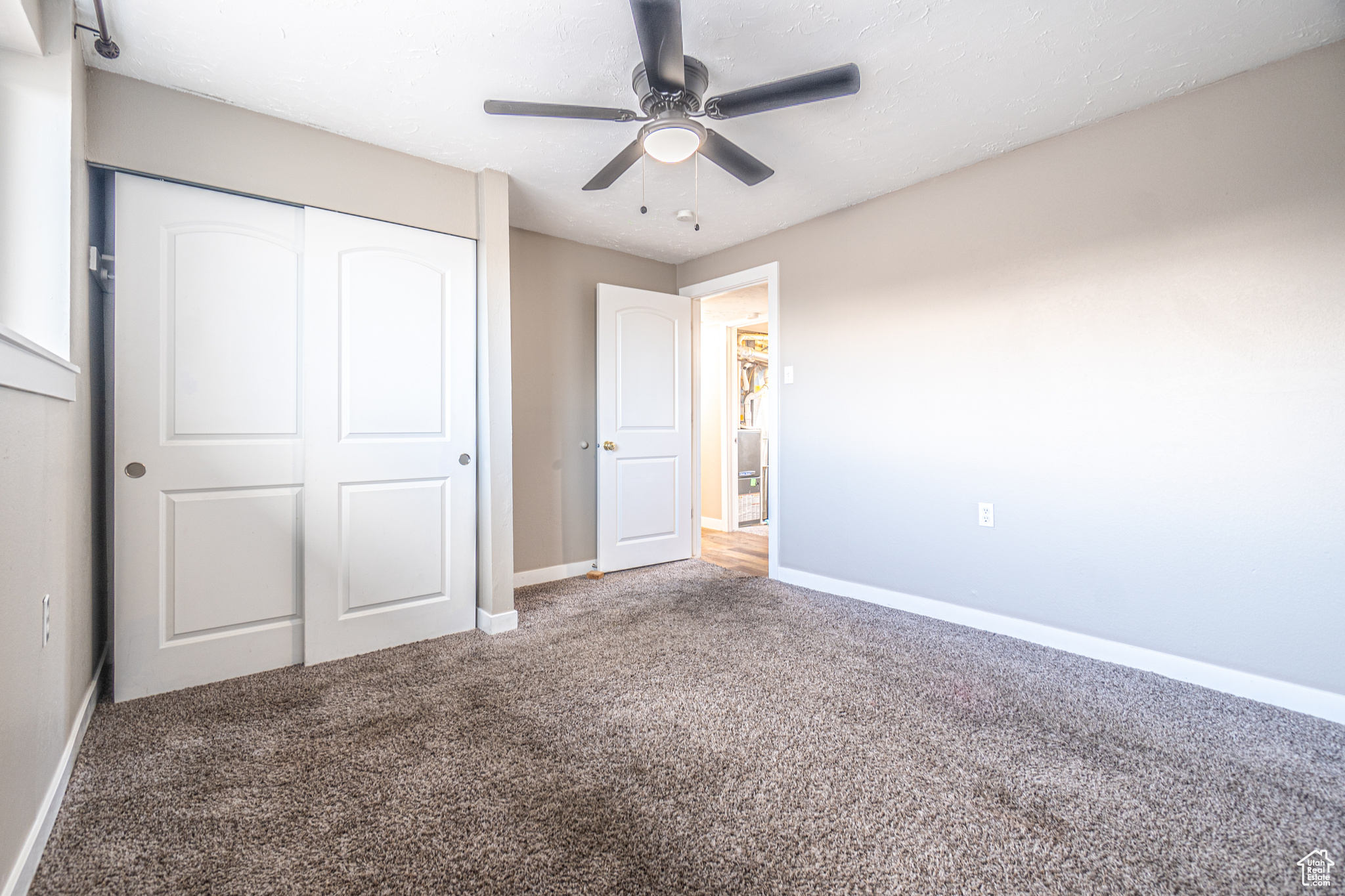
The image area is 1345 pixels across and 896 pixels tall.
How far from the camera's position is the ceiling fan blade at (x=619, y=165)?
2.11 m

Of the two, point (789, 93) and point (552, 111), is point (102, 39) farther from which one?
point (789, 93)

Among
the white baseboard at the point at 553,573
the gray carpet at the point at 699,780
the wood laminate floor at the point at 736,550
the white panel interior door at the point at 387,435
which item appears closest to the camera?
the gray carpet at the point at 699,780

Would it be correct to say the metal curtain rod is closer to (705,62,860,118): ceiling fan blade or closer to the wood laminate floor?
(705,62,860,118): ceiling fan blade

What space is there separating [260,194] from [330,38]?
752 mm

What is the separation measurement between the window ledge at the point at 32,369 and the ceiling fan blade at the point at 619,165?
5.71ft

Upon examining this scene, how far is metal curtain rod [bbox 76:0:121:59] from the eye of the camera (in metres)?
1.77

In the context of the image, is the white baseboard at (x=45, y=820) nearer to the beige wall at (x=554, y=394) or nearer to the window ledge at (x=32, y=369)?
the window ledge at (x=32, y=369)

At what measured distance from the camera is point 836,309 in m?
3.45

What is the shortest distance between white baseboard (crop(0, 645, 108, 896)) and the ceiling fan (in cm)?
223

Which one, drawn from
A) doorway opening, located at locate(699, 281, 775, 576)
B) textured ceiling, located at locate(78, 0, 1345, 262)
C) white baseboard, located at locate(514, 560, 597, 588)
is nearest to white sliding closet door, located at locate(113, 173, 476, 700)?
textured ceiling, located at locate(78, 0, 1345, 262)

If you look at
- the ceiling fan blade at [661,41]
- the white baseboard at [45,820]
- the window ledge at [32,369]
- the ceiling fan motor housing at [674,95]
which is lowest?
the white baseboard at [45,820]

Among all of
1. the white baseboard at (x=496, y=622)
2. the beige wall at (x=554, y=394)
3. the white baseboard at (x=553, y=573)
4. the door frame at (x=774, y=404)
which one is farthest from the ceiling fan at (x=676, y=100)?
the white baseboard at (x=553, y=573)

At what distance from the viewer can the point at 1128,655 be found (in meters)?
2.40

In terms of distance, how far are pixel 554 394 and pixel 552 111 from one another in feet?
7.00
